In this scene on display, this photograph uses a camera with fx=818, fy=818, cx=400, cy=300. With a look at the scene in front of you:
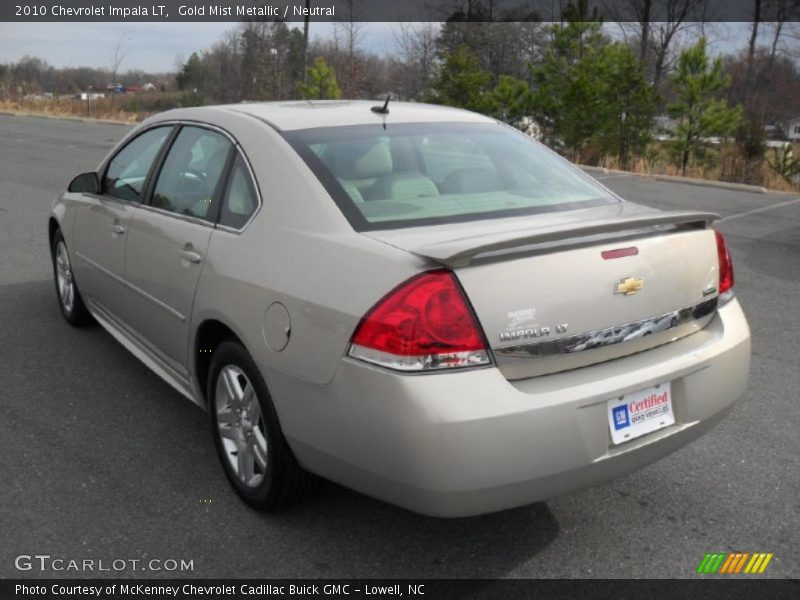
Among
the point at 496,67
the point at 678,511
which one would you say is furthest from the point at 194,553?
the point at 496,67

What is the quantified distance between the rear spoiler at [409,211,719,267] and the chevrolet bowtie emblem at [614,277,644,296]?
18 centimetres

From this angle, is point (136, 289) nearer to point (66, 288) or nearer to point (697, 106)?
point (66, 288)

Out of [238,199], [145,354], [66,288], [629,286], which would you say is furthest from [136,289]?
[629,286]

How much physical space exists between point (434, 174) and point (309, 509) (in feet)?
4.82

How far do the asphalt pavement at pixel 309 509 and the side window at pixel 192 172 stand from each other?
1096 millimetres

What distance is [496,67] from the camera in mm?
37688

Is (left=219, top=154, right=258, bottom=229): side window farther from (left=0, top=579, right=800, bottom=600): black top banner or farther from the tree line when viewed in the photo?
the tree line

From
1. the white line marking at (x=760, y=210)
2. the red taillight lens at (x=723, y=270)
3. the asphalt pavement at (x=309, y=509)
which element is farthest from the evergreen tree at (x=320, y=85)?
the red taillight lens at (x=723, y=270)

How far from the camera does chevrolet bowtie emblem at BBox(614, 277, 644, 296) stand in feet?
8.93

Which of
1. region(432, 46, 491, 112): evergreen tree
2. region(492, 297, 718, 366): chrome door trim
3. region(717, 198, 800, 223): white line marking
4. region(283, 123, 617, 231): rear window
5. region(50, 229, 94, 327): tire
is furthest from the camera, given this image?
region(432, 46, 491, 112): evergreen tree

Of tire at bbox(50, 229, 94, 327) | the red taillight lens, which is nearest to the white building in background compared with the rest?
tire at bbox(50, 229, 94, 327)

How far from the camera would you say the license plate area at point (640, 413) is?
2.68 meters

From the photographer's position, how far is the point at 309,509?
3.26 m

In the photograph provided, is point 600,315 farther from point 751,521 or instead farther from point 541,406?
point 751,521
